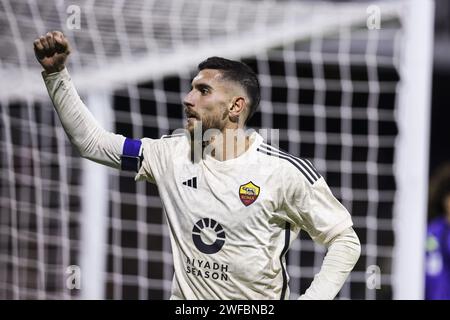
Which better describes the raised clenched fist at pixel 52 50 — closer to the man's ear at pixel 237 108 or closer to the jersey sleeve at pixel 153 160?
the jersey sleeve at pixel 153 160

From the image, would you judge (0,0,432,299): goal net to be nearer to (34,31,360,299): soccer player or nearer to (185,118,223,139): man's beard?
(34,31,360,299): soccer player

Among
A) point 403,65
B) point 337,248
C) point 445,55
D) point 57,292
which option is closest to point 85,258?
point 57,292

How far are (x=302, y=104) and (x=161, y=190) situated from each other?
4009 millimetres

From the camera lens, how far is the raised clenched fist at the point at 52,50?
318cm

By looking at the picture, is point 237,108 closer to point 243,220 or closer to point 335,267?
point 243,220

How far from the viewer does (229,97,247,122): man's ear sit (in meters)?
3.40

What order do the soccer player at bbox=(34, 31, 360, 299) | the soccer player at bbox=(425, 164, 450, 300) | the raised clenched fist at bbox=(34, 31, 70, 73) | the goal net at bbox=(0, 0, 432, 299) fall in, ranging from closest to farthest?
the raised clenched fist at bbox=(34, 31, 70, 73)
the soccer player at bbox=(34, 31, 360, 299)
the goal net at bbox=(0, 0, 432, 299)
the soccer player at bbox=(425, 164, 450, 300)

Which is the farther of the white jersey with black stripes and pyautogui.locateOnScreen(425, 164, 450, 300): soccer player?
pyautogui.locateOnScreen(425, 164, 450, 300): soccer player

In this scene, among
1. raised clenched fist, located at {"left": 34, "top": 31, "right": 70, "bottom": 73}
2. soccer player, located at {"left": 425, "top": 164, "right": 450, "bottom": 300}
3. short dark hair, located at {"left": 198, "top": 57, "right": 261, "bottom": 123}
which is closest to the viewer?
raised clenched fist, located at {"left": 34, "top": 31, "right": 70, "bottom": 73}

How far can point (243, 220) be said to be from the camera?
130 inches

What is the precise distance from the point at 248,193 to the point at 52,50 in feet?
2.89

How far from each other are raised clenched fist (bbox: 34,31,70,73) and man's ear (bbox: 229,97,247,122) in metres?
0.65

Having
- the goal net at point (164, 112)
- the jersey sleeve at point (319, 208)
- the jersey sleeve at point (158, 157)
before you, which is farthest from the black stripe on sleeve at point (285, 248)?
the goal net at point (164, 112)

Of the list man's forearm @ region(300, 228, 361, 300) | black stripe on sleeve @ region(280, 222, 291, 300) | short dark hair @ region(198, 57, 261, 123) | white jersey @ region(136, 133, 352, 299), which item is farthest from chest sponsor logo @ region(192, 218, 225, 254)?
short dark hair @ region(198, 57, 261, 123)
